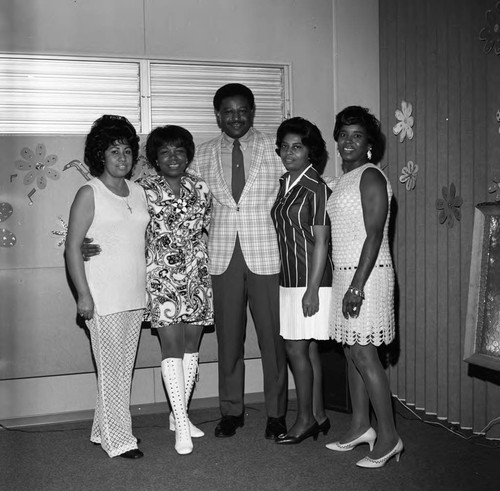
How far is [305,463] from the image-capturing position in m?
3.23

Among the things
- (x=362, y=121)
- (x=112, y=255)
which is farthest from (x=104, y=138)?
(x=362, y=121)

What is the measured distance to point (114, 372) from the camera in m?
3.33

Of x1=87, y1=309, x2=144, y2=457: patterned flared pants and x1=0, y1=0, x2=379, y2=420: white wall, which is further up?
x1=0, y1=0, x2=379, y2=420: white wall

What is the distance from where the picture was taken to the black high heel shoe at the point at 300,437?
138 inches

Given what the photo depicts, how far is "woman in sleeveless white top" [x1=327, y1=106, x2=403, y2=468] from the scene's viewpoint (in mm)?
3090

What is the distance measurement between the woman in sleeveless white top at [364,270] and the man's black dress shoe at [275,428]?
0.58m

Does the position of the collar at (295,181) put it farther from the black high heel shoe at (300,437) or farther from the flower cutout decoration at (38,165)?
the flower cutout decoration at (38,165)

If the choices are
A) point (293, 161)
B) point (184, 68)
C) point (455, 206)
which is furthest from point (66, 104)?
point (455, 206)

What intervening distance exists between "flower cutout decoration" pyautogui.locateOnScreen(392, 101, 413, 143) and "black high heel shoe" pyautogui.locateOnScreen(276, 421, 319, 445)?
193 cm

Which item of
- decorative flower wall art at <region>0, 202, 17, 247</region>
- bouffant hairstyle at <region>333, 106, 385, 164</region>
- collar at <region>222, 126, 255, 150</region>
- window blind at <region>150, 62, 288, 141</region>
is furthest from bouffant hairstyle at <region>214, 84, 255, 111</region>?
decorative flower wall art at <region>0, 202, 17, 247</region>

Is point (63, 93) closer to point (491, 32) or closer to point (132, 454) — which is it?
point (132, 454)

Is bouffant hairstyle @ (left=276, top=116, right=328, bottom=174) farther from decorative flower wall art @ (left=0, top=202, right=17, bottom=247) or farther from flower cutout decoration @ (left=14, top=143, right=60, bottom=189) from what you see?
decorative flower wall art @ (left=0, top=202, right=17, bottom=247)

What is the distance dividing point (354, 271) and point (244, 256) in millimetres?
727

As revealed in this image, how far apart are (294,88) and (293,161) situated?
1.33m
